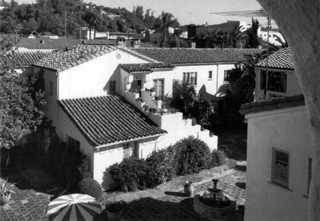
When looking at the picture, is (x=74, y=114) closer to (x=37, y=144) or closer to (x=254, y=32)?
(x=37, y=144)

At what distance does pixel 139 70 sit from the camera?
23031mm

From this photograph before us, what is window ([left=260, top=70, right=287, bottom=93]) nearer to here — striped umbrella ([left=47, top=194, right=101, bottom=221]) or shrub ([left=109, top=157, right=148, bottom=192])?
shrub ([left=109, top=157, right=148, bottom=192])

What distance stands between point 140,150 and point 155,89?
8.32 metres

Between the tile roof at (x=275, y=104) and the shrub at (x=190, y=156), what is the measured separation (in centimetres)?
986

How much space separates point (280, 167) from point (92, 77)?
13.8m

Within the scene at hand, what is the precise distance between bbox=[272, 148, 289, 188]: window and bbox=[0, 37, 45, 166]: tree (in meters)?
12.8

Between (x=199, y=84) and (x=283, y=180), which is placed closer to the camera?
(x=283, y=180)

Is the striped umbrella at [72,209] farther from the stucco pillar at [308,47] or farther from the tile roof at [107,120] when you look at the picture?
the stucco pillar at [308,47]

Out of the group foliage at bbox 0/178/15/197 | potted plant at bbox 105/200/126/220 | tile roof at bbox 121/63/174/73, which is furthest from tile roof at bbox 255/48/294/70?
foliage at bbox 0/178/15/197

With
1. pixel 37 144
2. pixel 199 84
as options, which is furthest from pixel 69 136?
pixel 199 84

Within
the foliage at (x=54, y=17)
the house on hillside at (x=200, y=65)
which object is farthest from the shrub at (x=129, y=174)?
the foliage at (x=54, y=17)

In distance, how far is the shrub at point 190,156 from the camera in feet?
68.4

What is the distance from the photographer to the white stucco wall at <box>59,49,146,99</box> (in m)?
20.8

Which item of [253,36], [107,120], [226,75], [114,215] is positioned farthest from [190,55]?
[253,36]
